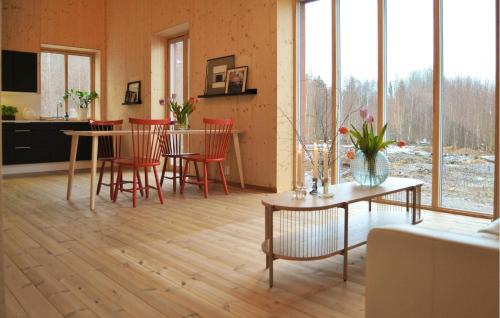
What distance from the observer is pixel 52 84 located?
7.97 m

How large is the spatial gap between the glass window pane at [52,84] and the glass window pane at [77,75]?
159 mm

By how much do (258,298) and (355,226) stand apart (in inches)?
40.2

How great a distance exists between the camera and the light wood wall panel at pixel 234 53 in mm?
5199

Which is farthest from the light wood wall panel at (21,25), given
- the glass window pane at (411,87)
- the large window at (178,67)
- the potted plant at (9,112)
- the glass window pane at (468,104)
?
the glass window pane at (468,104)

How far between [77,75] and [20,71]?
125 centimetres

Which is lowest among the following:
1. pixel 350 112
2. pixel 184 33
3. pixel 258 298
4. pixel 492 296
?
pixel 258 298

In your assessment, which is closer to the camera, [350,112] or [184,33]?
[350,112]

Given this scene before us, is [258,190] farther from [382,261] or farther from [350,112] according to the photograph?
[382,261]

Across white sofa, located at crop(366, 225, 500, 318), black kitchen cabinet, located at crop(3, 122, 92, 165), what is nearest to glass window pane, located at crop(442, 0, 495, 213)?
white sofa, located at crop(366, 225, 500, 318)

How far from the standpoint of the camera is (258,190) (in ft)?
17.6

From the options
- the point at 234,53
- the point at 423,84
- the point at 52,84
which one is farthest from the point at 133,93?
the point at 423,84

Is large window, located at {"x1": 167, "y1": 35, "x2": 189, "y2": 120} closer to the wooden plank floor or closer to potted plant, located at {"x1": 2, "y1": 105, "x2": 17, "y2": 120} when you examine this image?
potted plant, located at {"x1": 2, "y1": 105, "x2": 17, "y2": 120}

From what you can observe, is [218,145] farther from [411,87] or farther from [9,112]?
[9,112]

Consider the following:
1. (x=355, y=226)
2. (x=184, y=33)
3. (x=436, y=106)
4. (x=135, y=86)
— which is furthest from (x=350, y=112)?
(x=135, y=86)
